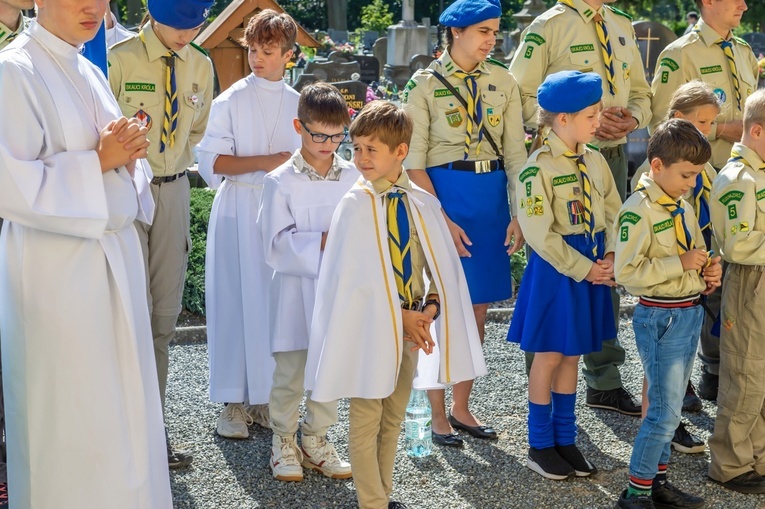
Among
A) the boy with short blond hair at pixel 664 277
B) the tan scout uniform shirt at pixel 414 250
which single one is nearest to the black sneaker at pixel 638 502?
the boy with short blond hair at pixel 664 277

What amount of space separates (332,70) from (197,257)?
5.58m

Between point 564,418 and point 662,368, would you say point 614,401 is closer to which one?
point 564,418

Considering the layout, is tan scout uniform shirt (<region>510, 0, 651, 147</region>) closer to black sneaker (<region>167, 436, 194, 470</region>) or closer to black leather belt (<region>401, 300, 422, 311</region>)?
black leather belt (<region>401, 300, 422, 311</region>)

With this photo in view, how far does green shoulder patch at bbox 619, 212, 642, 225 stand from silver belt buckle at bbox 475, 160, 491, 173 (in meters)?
0.97

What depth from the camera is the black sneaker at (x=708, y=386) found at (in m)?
5.66

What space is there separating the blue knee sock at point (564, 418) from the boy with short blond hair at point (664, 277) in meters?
0.49

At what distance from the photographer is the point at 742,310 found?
4559 mm

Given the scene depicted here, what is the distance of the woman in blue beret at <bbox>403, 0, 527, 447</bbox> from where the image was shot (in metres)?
5.00

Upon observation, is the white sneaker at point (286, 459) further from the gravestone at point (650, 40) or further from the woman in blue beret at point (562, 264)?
the gravestone at point (650, 40)

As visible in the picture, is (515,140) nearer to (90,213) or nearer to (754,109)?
(754,109)

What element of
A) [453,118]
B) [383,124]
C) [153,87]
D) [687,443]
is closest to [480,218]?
[453,118]

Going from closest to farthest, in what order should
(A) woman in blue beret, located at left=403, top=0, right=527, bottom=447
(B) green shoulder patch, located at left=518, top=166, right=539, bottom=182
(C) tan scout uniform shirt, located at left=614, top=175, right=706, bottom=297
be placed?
1. (C) tan scout uniform shirt, located at left=614, top=175, right=706, bottom=297
2. (B) green shoulder patch, located at left=518, top=166, right=539, bottom=182
3. (A) woman in blue beret, located at left=403, top=0, right=527, bottom=447

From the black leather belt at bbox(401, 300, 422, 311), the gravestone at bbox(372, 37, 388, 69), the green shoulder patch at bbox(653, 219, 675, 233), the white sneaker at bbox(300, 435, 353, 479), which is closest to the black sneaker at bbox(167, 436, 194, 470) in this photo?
the white sneaker at bbox(300, 435, 353, 479)

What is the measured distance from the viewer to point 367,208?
398 cm
